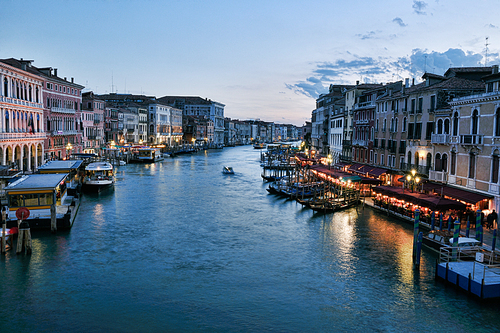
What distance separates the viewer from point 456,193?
21516mm

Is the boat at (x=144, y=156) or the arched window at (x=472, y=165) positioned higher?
the arched window at (x=472, y=165)

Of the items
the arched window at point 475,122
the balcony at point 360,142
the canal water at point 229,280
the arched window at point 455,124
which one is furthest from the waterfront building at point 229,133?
the arched window at point 475,122

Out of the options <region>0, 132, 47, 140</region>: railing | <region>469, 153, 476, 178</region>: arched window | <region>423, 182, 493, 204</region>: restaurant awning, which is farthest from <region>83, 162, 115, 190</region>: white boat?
<region>469, 153, 476, 178</region>: arched window

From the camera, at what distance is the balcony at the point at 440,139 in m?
24.1

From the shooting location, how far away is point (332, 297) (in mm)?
13836

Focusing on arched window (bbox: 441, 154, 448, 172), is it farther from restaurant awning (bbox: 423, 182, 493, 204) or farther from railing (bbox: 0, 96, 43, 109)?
railing (bbox: 0, 96, 43, 109)

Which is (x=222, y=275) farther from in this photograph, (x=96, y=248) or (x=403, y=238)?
(x=403, y=238)

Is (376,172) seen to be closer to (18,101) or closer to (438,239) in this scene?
(438,239)

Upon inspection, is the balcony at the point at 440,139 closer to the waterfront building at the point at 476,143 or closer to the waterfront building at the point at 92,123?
the waterfront building at the point at 476,143

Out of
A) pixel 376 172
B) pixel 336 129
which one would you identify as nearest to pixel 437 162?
pixel 376 172

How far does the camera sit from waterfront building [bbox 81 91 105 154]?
60.5 m

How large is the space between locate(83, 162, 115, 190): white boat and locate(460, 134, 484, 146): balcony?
88.8 feet

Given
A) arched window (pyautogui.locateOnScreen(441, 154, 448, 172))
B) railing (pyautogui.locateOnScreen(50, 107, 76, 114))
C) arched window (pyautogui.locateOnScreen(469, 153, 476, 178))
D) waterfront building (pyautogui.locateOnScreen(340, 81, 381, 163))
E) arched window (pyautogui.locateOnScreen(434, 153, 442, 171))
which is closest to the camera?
arched window (pyautogui.locateOnScreen(469, 153, 476, 178))

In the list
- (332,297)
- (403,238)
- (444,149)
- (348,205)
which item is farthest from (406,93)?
(332,297)
